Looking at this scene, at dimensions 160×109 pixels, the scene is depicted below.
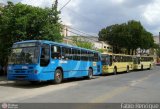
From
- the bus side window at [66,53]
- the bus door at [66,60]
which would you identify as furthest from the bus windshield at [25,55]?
the bus side window at [66,53]

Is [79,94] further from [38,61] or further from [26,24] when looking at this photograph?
[26,24]

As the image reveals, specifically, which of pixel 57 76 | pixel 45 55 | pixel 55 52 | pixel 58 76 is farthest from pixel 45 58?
pixel 58 76

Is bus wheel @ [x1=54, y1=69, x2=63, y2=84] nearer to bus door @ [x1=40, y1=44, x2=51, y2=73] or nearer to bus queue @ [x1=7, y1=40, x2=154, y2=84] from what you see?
bus queue @ [x1=7, y1=40, x2=154, y2=84]

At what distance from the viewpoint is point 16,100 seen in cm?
1295

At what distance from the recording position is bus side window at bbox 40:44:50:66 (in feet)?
63.7

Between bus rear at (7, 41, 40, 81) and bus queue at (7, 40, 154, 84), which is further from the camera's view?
bus queue at (7, 40, 154, 84)

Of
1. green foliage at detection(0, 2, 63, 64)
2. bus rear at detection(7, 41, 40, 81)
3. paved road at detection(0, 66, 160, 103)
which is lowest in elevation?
paved road at detection(0, 66, 160, 103)

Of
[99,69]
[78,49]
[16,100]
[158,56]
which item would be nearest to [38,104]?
[16,100]

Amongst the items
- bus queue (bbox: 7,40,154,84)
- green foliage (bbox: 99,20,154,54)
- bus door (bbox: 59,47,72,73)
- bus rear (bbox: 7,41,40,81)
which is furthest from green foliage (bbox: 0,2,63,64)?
green foliage (bbox: 99,20,154,54)

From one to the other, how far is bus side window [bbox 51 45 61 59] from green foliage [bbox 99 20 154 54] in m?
58.1

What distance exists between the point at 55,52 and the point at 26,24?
5.41 m

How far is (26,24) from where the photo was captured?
996 inches

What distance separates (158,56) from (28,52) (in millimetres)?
118877

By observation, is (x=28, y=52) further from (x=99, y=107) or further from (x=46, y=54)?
(x=99, y=107)
